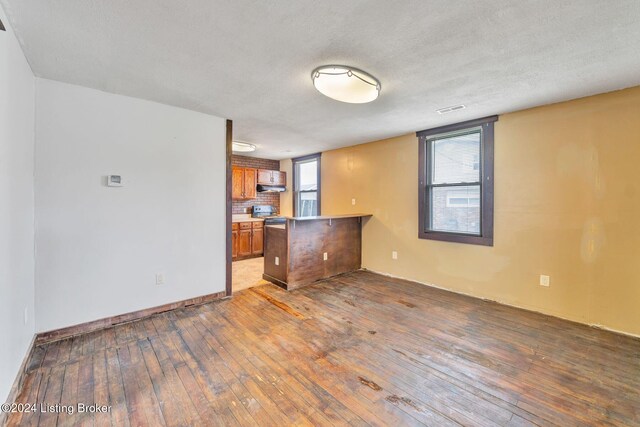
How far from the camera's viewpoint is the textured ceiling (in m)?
1.57

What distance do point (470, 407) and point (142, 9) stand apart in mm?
3158

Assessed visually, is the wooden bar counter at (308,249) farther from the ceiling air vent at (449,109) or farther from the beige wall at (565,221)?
the ceiling air vent at (449,109)

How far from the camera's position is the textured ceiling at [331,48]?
5.15ft

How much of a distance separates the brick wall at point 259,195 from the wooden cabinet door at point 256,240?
830mm

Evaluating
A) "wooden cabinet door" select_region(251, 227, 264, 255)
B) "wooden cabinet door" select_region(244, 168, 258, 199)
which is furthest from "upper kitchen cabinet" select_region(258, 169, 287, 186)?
"wooden cabinet door" select_region(251, 227, 264, 255)

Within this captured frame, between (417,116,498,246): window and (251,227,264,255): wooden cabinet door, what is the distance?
3571 mm

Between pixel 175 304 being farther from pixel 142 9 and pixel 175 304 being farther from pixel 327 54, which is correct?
pixel 327 54

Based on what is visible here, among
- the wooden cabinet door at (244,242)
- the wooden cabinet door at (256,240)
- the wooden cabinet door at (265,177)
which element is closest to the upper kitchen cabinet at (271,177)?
the wooden cabinet door at (265,177)

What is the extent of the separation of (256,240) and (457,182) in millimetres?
4272

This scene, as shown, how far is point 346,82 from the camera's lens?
2275 millimetres

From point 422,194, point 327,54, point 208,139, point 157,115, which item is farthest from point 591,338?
point 157,115

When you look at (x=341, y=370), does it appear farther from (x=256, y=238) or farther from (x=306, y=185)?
(x=306, y=185)

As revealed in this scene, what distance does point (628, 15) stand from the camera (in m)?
1.59

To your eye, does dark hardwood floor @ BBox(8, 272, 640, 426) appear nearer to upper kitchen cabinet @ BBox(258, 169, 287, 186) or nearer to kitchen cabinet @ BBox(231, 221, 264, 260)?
kitchen cabinet @ BBox(231, 221, 264, 260)
